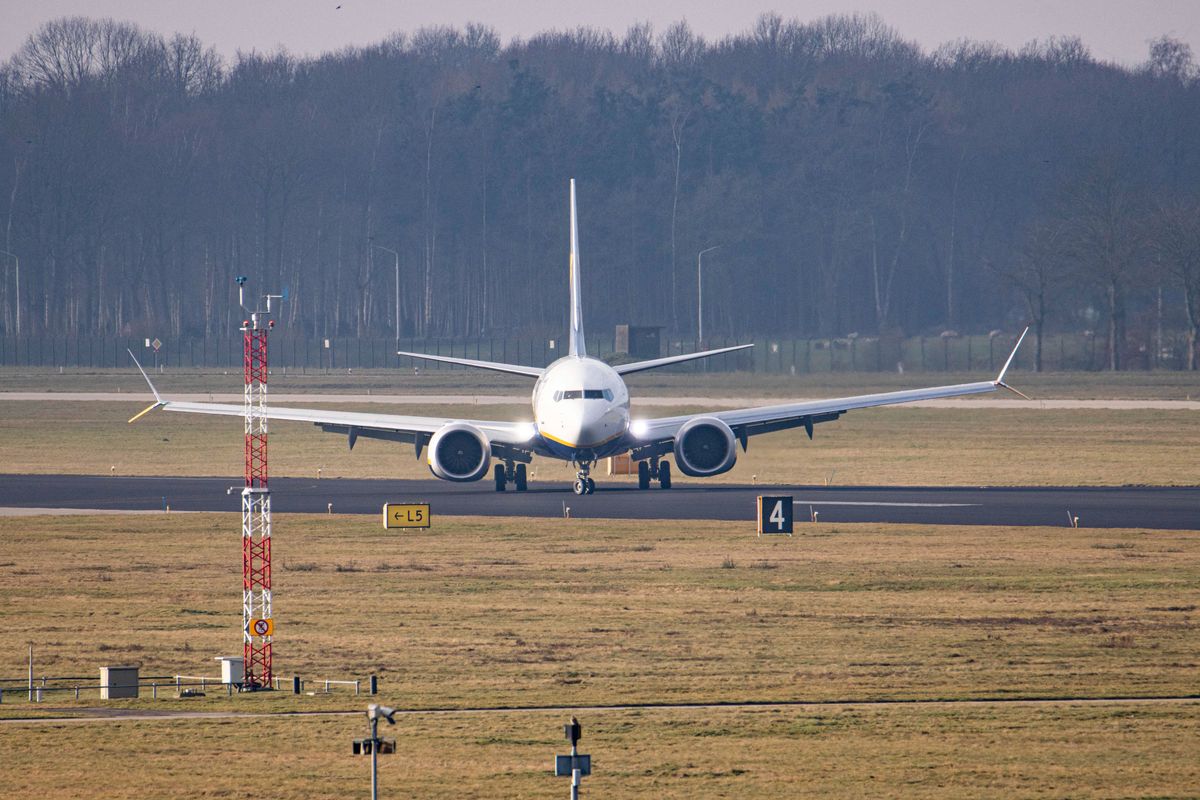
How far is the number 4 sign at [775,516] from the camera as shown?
45625 millimetres

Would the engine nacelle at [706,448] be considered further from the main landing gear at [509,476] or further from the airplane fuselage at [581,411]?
the main landing gear at [509,476]

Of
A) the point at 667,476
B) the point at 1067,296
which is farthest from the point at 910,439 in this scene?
the point at 1067,296

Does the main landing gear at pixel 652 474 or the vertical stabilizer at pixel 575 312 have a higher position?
the vertical stabilizer at pixel 575 312

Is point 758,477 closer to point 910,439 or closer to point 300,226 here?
point 910,439

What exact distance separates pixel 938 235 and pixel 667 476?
11503 cm

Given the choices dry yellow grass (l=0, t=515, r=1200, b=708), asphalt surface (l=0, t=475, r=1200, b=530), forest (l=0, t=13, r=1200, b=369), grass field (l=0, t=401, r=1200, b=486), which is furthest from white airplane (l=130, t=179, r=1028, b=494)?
forest (l=0, t=13, r=1200, b=369)

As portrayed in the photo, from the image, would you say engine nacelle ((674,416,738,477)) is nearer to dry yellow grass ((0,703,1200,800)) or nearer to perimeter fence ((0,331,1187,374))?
dry yellow grass ((0,703,1200,800))

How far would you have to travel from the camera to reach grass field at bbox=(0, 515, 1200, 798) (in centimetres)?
2334

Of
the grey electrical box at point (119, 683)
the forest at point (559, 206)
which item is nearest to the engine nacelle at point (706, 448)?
the grey electrical box at point (119, 683)

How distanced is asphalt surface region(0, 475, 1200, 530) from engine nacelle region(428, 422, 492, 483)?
97cm

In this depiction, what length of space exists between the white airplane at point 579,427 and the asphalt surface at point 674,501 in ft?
3.82

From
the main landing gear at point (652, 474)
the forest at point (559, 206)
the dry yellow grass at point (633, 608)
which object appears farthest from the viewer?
the forest at point (559, 206)

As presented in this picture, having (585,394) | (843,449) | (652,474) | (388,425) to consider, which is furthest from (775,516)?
(843,449)

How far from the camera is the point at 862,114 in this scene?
17738 centimetres
